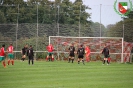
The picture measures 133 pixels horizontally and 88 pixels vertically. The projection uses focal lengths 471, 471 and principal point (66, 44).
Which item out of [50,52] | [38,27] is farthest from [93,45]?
[38,27]

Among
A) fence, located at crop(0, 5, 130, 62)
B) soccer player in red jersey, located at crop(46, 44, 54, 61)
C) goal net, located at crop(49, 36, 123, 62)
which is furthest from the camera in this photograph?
fence, located at crop(0, 5, 130, 62)

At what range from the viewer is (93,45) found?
53688mm

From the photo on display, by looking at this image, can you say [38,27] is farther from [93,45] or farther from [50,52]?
[93,45]

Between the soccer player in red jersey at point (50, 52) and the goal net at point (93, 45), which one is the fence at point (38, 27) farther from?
the soccer player in red jersey at point (50, 52)

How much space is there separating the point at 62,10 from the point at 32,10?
3.61 metres

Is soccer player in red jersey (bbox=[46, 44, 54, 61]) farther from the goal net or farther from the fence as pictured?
the fence

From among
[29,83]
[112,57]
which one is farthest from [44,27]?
[29,83]

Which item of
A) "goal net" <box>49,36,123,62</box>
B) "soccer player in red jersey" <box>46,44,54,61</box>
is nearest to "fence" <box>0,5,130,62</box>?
"goal net" <box>49,36,123,62</box>

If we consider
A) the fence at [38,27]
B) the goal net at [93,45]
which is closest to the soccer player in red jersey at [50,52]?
the goal net at [93,45]

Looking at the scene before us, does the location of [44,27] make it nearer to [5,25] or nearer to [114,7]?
[5,25]

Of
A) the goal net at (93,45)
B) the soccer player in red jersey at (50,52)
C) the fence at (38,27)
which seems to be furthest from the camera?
the fence at (38,27)

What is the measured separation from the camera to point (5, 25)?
5459cm

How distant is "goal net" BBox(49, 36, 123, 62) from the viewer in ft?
172

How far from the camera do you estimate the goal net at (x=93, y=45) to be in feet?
172
